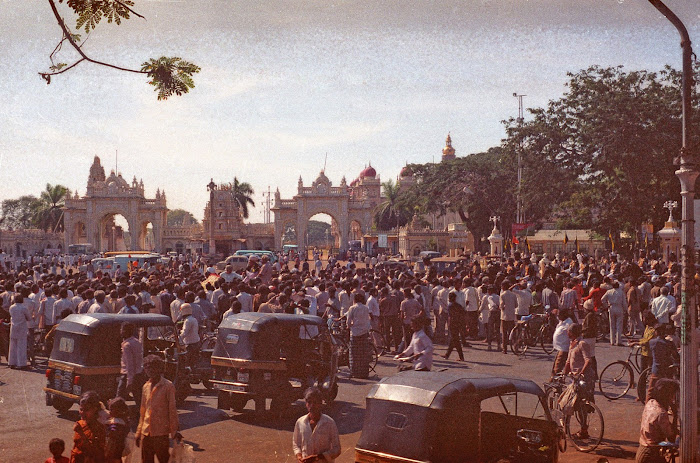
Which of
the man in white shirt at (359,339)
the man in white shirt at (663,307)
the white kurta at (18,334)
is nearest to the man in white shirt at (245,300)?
the man in white shirt at (359,339)

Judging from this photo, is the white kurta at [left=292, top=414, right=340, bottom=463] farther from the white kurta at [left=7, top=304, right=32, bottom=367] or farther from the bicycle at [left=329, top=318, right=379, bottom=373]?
the white kurta at [left=7, top=304, right=32, bottom=367]

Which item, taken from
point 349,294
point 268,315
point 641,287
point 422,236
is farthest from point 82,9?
point 422,236

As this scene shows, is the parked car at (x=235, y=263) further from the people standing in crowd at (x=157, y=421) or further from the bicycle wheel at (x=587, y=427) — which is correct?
the people standing in crowd at (x=157, y=421)

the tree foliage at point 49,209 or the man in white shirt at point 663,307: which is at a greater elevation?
the tree foliage at point 49,209

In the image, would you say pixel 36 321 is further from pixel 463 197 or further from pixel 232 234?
pixel 232 234

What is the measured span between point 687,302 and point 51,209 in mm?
103082

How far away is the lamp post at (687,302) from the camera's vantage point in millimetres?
8250

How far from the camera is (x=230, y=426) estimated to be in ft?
35.5

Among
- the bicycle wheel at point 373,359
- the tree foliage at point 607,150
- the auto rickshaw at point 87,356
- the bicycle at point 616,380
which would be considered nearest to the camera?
the auto rickshaw at point 87,356

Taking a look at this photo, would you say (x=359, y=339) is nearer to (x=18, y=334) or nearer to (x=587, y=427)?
(x=587, y=427)

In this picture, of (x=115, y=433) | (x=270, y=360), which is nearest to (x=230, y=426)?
(x=270, y=360)

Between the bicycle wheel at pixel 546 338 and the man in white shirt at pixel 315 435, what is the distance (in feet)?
37.3

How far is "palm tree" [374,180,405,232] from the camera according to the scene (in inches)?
3839

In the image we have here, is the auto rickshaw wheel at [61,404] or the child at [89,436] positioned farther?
the auto rickshaw wheel at [61,404]
